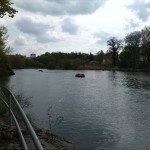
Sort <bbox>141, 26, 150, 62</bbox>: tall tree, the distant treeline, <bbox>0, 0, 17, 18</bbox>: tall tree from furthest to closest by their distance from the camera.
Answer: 1. the distant treeline
2. <bbox>141, 26, 150, 62</bbox>: tall tree
3. <bbox>0, 0, 17, 18</bbox>: tall tree

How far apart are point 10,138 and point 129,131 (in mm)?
12400

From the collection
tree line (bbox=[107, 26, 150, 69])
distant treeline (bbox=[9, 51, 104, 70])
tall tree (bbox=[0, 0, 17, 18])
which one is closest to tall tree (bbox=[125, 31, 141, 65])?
tree line (bbox=[107, 26, 150, 69])

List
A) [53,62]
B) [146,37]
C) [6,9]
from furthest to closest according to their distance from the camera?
[53,62] → [146,37] → [6,9]

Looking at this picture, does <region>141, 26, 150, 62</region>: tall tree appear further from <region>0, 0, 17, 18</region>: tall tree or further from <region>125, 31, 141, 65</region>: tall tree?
<region>0, 0, 17, 18</region>: tall tree

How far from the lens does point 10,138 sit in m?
9.56

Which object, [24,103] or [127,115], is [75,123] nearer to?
[24,103]

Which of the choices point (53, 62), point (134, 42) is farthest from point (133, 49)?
point (53, 62)

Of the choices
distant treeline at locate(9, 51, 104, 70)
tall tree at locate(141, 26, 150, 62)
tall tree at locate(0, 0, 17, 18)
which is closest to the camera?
tall tree at locate(0, 0, 17, 18)

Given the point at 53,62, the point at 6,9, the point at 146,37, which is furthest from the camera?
the point at 53,62

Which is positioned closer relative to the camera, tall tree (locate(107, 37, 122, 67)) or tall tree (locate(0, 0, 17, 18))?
tall tree (locate(0, 0, 17, 18))

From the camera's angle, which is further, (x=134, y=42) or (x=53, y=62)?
(x=53, y=62)

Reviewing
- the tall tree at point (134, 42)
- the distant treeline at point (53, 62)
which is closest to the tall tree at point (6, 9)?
the tall tree at point (134, 42)

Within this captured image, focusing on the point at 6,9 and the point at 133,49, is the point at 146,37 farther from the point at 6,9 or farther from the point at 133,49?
the point at 6,9

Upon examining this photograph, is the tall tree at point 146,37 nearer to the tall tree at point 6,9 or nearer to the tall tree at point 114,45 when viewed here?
the tall tree at point 114,45
